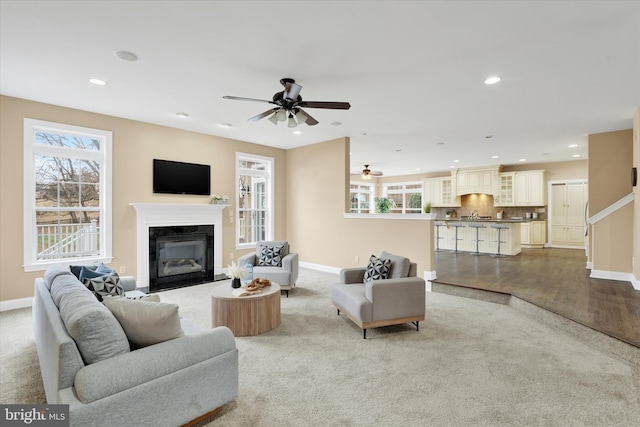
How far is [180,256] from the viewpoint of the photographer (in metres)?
5.88

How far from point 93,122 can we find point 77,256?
2161 mm

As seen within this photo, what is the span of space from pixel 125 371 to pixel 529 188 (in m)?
11.0

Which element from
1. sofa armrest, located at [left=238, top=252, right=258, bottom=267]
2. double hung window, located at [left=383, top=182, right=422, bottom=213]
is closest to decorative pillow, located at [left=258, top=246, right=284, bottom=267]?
sofa armrest, located at [left=238, top=252, right=258, bottom=267]

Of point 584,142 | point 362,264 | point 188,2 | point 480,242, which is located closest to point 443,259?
point 480,242

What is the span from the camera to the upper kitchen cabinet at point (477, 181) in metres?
10.1

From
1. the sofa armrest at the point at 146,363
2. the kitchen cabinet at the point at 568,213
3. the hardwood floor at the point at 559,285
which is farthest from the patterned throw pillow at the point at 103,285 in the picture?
the kitchen cabinet at the point at 568,213

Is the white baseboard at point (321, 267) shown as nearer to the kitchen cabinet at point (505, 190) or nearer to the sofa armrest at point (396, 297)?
the sofa armrest at point (396, 297)

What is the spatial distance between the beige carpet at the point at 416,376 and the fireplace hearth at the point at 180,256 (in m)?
1.89

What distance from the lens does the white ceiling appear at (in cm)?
240

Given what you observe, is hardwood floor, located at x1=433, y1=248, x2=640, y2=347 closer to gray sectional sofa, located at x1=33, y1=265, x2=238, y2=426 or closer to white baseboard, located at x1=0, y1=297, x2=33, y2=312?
gray sectional sofa, located at x1=33, y1=265, x2=238, y2=426

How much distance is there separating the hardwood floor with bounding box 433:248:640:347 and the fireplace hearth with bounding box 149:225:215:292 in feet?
14.3

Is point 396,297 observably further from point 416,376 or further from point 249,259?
point 249,259

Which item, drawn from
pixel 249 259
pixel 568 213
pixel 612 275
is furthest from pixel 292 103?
pixel 568 213

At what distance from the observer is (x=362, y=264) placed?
6.26 meters
